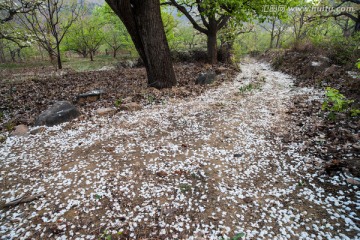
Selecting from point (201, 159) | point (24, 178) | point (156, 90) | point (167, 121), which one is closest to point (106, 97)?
point (156, 90)

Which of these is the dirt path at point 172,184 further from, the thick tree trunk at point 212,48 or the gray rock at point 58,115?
the thick tree trunk at point 212,48

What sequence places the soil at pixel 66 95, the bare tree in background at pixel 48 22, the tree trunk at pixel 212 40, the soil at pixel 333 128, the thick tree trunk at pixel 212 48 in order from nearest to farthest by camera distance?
the soil at pixel 333 128 < the soil at pixel 66 95 < the tree trunk at pixel 212 40 < the thick tree trunk at pixel 212 48 < the bare tree in background at pixel 48 22

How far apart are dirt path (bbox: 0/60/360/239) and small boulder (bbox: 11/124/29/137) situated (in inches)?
10.8

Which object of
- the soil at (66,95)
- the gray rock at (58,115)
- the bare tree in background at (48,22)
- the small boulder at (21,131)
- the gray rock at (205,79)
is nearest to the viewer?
the small boulder at (21,131)

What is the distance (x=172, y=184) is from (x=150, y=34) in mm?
6412

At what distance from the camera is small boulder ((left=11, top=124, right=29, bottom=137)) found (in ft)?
17.7

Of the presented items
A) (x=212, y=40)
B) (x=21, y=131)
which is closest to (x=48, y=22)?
(x=212, y=40)

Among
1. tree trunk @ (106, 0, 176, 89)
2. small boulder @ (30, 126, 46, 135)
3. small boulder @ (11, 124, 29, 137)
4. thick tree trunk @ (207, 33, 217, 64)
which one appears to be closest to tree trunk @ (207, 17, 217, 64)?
thick tree trunk @ (207, 33, 217, 64)

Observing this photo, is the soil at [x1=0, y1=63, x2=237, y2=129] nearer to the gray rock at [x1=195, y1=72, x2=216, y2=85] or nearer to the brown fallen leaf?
the gray rock at [x1=195, y1=72, x2=216, y2=85]

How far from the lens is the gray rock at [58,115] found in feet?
19.5

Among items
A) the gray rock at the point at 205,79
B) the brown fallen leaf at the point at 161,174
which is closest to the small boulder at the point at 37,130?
the brown fallen leaf at the point at 161,174

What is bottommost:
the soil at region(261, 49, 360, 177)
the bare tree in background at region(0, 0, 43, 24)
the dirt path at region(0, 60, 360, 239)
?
the dirt path at region(0, 60, 360, 239)

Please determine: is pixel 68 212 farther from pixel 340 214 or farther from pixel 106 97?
pixel 106 97

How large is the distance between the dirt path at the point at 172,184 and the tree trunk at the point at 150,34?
3.49 m
